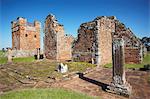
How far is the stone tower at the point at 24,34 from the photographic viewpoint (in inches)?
1249

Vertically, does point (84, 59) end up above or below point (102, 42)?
below

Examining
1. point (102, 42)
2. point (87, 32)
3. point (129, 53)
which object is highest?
point (87, 32)

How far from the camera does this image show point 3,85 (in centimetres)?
862

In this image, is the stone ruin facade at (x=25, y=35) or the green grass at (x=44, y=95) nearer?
the green grass at (x=44, y=95)

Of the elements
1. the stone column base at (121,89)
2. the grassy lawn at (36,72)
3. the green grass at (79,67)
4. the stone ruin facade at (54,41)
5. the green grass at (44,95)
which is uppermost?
the stone ruin facade at (54,41)

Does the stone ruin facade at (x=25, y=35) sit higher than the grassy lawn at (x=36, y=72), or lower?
higher

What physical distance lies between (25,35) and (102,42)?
20601mm

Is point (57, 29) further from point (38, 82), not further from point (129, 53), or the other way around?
point (38, 82)

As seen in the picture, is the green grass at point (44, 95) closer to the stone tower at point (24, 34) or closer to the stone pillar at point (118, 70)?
the stone pillar at point (118, 70)

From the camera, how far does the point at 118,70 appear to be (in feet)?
23.9

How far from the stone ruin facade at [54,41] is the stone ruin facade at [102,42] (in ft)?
6.38

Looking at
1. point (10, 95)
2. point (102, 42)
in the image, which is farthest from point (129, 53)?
point (10, 95)

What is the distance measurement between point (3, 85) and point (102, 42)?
35.3ft

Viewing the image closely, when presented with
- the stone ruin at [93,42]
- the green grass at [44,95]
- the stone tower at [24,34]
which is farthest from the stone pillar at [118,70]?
the stone tower at [24,34]
